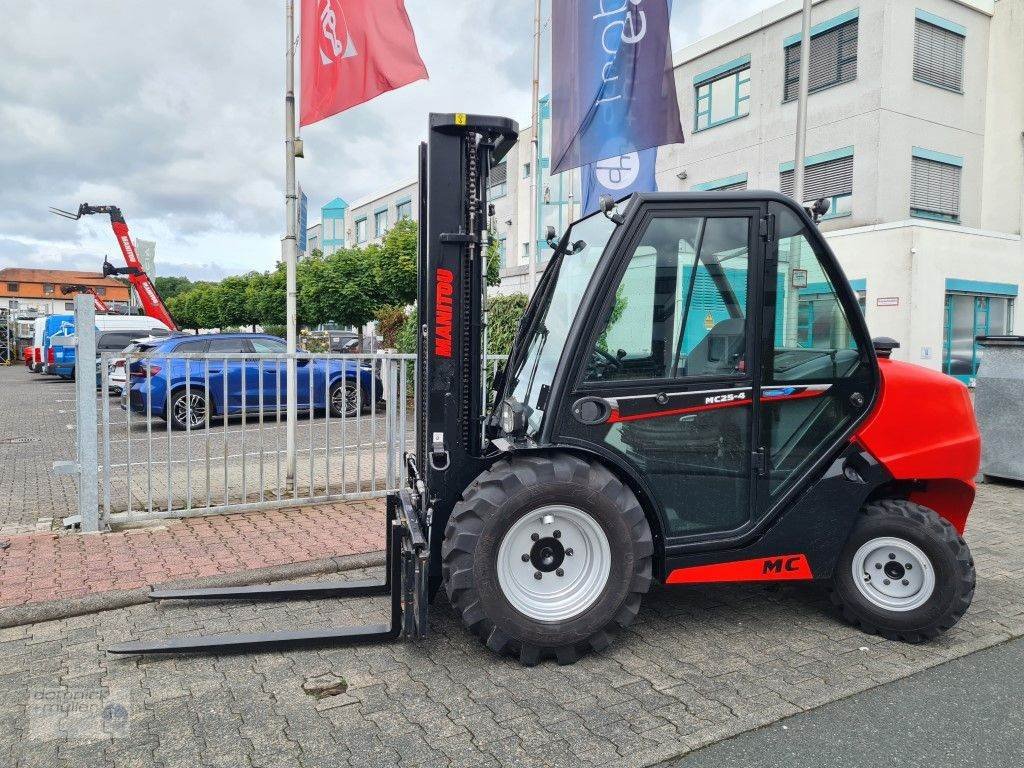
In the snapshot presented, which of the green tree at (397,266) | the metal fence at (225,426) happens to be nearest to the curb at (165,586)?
the metal fence at (225,426)

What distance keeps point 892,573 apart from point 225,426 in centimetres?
534

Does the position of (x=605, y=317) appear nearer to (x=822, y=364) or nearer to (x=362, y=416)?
(x=822, y=364)

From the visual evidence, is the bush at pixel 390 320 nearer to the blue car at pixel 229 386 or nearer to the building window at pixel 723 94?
the building window at pixel 723 94

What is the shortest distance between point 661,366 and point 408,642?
1.93 metres

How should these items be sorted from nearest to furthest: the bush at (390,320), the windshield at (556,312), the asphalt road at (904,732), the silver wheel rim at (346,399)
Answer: the asphalt road at (904,732)
the windshield at (556,312)
the silver wheel rim at (346,399)
the bush at (390,320)

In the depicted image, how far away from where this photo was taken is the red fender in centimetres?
418

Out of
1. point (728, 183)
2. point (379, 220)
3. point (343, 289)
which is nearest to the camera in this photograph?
point (728, 183)

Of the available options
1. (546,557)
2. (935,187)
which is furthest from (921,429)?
(935,187)

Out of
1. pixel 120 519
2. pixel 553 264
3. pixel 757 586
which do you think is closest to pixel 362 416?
pixel 120 519

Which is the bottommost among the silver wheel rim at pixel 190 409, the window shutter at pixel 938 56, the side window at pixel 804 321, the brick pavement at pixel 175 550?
the brick pavement at pixel 175 550

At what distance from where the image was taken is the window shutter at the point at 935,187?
19328 millimetres

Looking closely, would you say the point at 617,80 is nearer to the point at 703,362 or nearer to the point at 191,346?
the point at 703,362

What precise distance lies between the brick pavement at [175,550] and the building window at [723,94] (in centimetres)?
2001

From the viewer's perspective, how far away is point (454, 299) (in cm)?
411
